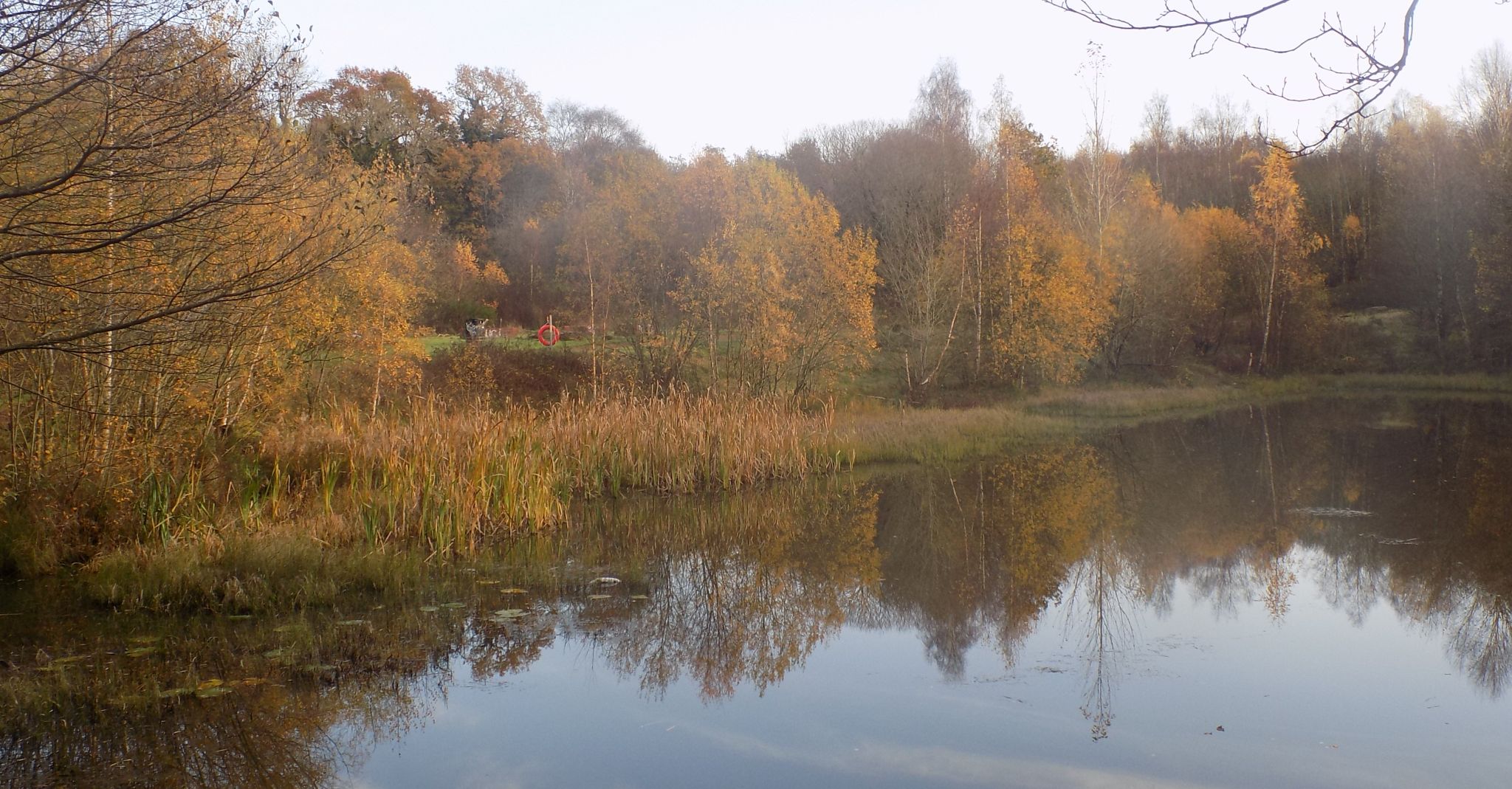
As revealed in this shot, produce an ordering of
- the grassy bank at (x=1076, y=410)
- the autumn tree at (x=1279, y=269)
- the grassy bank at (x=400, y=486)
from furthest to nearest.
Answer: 1. the autumn tree at (x=1279, y=269)
2. the grassy bank at (x=1076, y=410)
3. the grassy bank at (x=400, y=486)

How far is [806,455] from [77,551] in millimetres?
10733

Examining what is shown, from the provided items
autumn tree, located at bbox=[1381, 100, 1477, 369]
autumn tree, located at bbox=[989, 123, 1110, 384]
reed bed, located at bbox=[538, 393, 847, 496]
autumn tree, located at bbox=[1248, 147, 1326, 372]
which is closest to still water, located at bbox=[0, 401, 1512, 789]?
reed bed, located at bbox=[538, 393, 847, 496]

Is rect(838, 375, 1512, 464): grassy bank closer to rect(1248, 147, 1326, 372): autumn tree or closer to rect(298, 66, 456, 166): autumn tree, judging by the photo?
rect(1248, 147, 1326, 372): autumn tree

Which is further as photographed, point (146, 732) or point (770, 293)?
point (770, 293)

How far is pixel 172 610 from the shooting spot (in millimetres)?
8000

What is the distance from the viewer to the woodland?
6.67m

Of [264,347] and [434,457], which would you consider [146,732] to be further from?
[264,347]

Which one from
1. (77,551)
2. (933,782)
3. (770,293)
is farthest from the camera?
(770,293)

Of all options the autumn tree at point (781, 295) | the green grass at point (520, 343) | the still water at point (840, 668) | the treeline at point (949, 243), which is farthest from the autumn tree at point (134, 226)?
the green grass at point (520, 343)

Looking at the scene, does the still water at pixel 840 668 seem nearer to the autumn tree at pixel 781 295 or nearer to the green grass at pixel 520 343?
the autumn tree at pixel 781 295

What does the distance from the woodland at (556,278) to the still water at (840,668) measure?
1749mm

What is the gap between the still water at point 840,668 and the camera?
565 centimetres

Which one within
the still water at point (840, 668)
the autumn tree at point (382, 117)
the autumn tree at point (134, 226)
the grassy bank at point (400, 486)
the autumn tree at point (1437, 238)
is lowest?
the still water at point (840, 668)

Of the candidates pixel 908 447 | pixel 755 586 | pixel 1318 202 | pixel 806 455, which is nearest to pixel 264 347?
pixel 755 586
